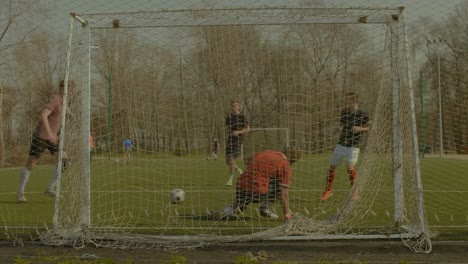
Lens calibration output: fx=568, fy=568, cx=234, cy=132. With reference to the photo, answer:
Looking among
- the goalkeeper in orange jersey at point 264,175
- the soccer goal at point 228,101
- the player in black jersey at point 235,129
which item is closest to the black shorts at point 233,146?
the player in black jersey at point 235,129

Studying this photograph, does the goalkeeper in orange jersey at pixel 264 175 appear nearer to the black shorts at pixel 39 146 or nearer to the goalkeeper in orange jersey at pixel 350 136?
the goalkeeper in orange jersey at pixel 350 136

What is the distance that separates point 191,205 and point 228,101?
7.88 ft

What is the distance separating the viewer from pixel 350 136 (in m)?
8.23

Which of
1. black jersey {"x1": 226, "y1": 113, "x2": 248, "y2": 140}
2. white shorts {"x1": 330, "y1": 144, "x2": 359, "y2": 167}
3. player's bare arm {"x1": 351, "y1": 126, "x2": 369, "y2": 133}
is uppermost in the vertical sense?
black jersey {"x1": 226, "y1": 113, "x2": 248, "y2": 140}

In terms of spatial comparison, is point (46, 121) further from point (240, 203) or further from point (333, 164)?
point (333, 164)

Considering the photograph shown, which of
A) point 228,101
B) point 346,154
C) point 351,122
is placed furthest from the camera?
point 346,154

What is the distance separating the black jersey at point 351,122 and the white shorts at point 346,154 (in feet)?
1.17

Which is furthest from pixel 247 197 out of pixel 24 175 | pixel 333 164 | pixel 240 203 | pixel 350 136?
pixel 24 175

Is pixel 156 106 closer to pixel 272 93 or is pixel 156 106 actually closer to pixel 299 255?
pixel 272 93

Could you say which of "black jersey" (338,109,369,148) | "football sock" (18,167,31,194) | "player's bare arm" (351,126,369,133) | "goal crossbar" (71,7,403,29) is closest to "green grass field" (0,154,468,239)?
"football sock" (18,167,31,194)

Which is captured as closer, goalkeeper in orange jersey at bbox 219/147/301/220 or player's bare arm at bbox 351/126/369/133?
goalkeeper in orange jersey at bbox 219/147/301/220

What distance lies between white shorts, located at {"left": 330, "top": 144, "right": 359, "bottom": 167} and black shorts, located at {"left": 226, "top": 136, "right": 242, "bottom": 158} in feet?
4.95

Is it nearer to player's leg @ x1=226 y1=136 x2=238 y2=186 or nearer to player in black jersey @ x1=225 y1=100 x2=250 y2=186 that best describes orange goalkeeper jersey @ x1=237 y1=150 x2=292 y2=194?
player in black jersey @ x1=225 y1=100 x2=250 y2=186

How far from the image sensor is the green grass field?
7.02 metres
